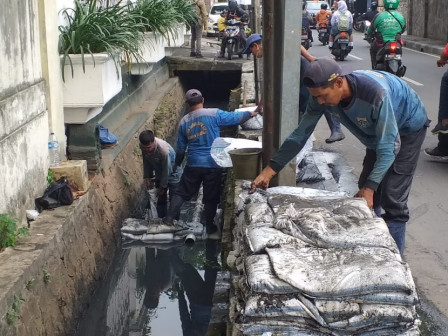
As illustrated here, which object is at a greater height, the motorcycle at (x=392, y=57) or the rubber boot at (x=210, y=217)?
the motorcycle at (x=392, y=57)

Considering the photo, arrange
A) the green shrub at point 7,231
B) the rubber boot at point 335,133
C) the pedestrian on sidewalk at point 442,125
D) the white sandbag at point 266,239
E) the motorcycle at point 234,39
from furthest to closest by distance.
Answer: the motorcycle at point 234,39
the rubber boot at point 335,133
the pedestrian on sidewalk at point 442,125
the green shrub at point 7,231
the white sandbag at point 266,239

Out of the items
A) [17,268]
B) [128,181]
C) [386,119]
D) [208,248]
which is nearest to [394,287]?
[386,119]

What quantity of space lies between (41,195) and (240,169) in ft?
5.84

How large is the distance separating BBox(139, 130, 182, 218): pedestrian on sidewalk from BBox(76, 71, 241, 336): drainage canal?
51cm

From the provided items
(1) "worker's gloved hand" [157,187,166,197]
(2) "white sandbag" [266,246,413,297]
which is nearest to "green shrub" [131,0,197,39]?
(1) "worker's gloved hand" [157,187,166,197]

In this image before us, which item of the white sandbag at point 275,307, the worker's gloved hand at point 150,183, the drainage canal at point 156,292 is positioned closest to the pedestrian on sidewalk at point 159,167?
the worker's gloved hand at point 150,183

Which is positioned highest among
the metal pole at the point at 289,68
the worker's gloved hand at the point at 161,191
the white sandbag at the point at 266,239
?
the metal pole at the point at 289,68

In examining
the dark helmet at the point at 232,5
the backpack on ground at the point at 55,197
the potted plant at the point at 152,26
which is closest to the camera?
the backpack on ground at the point at 55,197

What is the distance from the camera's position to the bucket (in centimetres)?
594

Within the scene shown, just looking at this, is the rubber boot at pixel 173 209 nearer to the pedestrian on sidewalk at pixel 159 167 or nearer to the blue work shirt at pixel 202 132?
the pedestrian on sidewalk at pixel 159 167

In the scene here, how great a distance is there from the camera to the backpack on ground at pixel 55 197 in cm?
577

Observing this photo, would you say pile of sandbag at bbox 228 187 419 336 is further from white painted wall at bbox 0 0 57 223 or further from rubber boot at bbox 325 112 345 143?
rubber boot at bbox 325 112 345 143

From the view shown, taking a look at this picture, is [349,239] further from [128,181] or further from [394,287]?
[128,181]

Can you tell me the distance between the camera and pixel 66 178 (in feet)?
20.8
